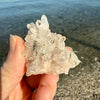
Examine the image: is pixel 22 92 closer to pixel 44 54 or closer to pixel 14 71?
pixel 14 71

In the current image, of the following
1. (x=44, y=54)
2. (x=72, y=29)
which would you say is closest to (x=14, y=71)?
(x=44, y=54)

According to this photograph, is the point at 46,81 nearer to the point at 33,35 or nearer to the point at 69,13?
the point at 33,35

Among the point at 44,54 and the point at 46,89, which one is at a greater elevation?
the point at 44,54

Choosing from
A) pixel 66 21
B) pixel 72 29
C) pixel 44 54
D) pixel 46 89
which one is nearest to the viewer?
pixel 44 54

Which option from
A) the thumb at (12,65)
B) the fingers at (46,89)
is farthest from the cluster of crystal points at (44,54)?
the fingers at (46,89)

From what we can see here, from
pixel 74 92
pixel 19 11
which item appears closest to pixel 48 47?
pixel 74 92

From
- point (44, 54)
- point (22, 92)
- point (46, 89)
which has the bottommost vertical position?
point (22, 92)

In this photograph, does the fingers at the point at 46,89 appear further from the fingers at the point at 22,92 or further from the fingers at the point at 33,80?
the fingers at the point at 22,92
